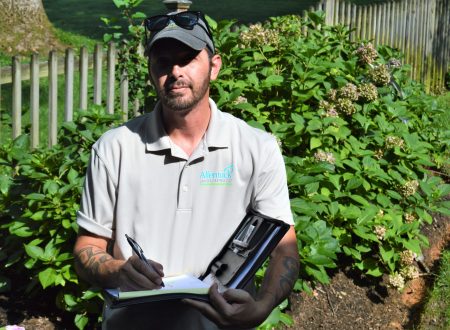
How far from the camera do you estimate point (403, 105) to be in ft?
22.4

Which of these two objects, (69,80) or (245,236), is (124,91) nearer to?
(69,80)

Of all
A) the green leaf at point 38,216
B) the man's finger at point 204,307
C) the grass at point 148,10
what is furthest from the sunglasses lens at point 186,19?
the grass at point 148,10

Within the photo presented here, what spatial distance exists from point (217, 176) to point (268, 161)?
173mm

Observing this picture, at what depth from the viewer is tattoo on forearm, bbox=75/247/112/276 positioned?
8.52 feet

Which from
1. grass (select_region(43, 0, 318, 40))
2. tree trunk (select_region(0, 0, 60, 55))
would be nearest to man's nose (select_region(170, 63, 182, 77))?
tree trunk (select_region(0, 0, 60, 55))

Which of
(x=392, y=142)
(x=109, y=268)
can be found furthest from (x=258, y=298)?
(x=392, y=142)

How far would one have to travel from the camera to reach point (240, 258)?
2518mm

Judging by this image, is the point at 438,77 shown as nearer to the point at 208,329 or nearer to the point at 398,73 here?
the point at 398,73

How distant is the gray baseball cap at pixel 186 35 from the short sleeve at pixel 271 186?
0.38 meters

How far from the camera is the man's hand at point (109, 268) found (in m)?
2.36

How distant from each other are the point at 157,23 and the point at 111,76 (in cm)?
364

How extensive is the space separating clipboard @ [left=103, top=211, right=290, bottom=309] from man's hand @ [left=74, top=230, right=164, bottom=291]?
4cm

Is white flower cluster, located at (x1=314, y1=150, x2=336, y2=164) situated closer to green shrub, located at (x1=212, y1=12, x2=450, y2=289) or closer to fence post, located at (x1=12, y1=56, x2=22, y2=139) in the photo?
green shrub, located at (x1=212, y1=12, x2=450, y2=289)

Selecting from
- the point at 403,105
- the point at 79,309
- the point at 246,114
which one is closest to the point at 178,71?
the point at 79,309
